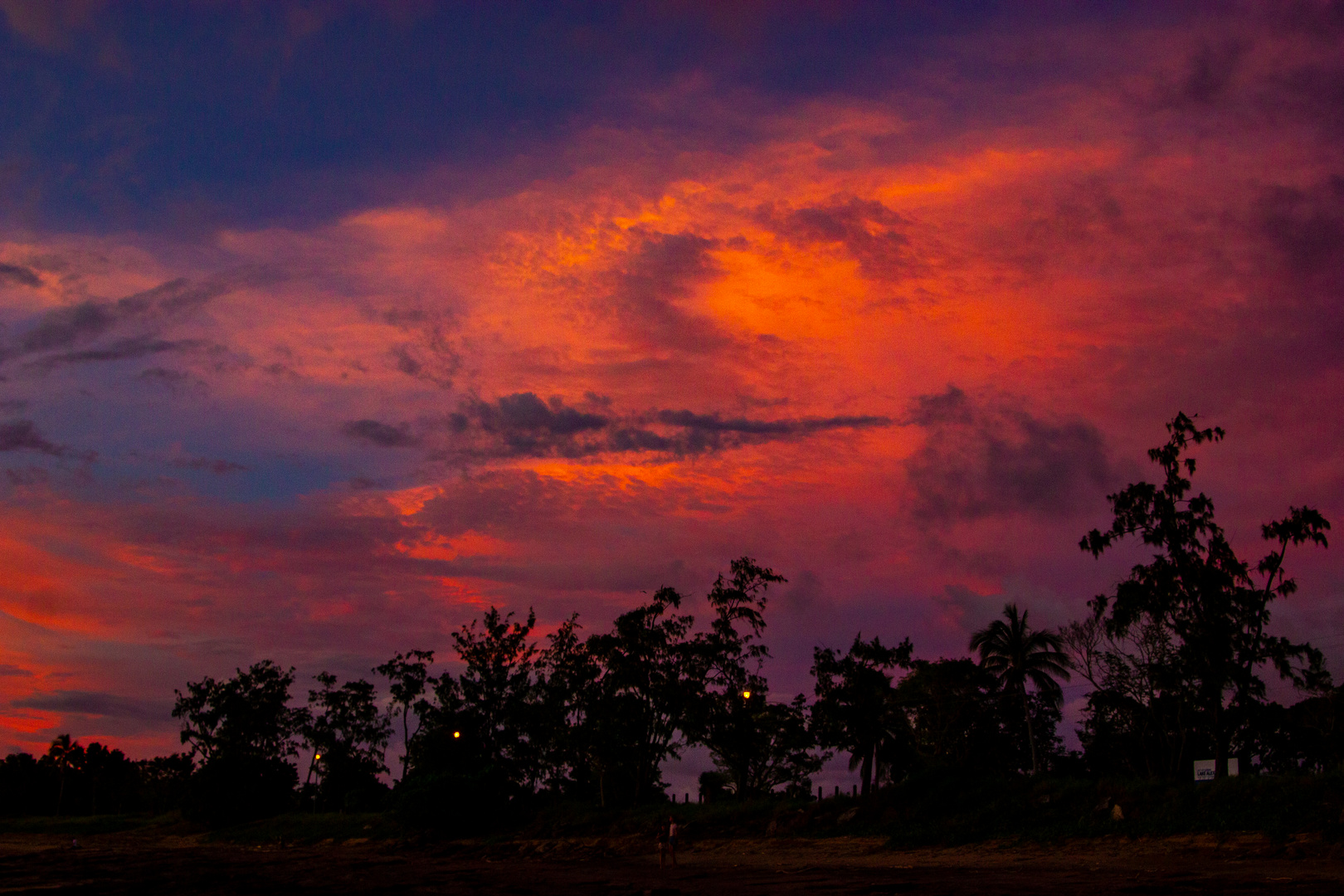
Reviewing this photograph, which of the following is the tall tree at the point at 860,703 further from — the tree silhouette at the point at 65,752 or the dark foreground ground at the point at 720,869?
the tree silhouette at the point at 65,752

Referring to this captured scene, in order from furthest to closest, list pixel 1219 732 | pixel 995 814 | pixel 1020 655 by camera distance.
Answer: pixel 1020 655 < pixel 1219 732 < pixel 995 814

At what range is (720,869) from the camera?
34312 millimetres

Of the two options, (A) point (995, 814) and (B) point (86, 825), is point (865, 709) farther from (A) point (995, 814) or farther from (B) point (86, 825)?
(B) point (86, 825)

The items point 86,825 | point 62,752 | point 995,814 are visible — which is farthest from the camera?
point 62,752

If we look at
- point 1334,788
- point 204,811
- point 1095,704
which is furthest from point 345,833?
point 1334,788

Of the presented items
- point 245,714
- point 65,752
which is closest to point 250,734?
point 245,714

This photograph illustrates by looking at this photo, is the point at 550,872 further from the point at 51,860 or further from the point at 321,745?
the point at 321,745

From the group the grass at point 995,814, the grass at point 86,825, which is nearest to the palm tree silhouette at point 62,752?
the grass at point 86,825

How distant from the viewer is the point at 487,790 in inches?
2142

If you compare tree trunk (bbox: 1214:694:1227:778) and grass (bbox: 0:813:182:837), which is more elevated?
tree trunk (bbox: 1214:694:1227:778)

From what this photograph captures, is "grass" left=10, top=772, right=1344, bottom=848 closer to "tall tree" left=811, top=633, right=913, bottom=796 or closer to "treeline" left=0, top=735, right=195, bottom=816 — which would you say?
"tall tree" left=811, top=633, right=913, bottom=796

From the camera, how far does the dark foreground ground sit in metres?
24.5

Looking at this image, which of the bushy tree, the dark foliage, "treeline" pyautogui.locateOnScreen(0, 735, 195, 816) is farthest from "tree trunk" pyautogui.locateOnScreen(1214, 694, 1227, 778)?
"treeline" pyautogui.locateOnScreen(0, 735, 195, 816)

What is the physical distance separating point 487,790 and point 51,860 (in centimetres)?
2318
